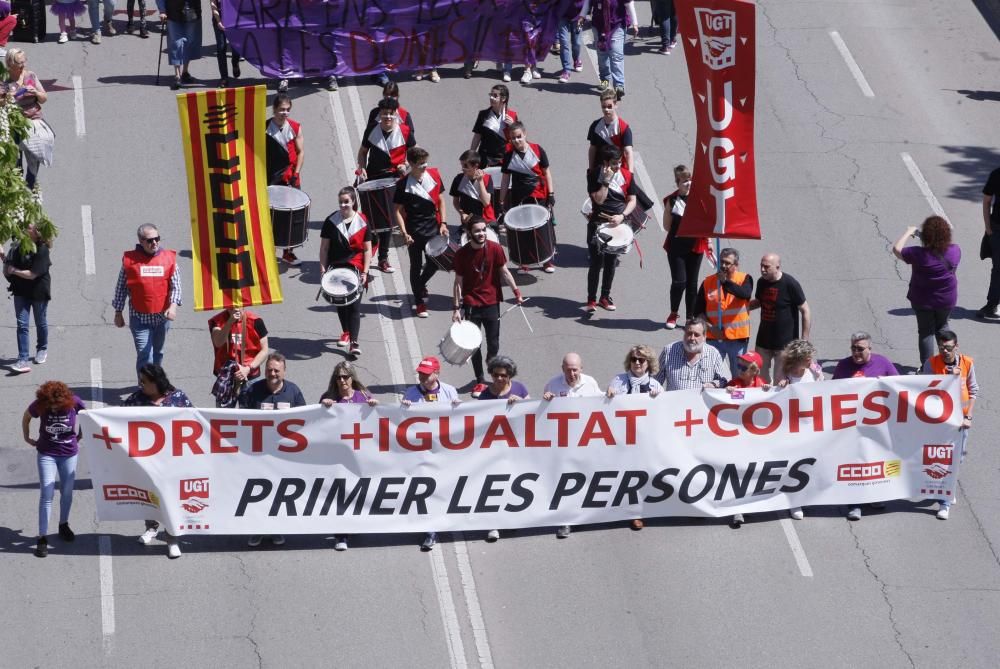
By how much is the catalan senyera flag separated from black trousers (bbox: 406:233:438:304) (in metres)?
3.57

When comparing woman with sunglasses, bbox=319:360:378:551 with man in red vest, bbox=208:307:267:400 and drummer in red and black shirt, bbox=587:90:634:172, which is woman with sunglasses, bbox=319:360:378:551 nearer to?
man in red vest, bbox=208:307:267:400

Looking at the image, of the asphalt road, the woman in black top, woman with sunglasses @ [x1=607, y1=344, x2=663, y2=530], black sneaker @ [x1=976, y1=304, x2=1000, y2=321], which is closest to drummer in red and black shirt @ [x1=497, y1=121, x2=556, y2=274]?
the asphalt road

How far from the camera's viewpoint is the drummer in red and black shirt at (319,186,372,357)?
17172 millimetres

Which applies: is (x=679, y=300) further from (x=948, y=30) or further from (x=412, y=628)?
(x=948, y=30)

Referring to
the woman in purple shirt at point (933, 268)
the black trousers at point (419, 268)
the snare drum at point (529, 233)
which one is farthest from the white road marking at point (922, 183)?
the black trousers at point (419, 268)

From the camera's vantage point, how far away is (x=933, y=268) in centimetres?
1667

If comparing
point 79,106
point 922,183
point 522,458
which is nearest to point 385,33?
point 79,106

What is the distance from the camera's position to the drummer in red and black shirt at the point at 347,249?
17.2 metres

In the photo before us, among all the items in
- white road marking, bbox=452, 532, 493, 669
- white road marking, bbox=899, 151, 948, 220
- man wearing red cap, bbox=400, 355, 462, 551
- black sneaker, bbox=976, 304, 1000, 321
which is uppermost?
white road marking, bbox=899, 151, 948, 220

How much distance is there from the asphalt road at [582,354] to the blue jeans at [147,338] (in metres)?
0.55

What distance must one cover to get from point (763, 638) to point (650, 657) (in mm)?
909

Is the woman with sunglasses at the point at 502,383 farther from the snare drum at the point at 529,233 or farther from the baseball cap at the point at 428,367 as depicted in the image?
the snare drum at the point at 529,233

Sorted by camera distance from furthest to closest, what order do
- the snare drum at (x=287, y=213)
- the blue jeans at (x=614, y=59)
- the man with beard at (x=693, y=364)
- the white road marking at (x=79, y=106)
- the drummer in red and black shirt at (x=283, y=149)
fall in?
the blue jeans at (x=614, y=59) → the white road marking at (x=79, y=106) → the drummer in red and black shirt at (x=283, y=149) → the snare drum at (x=287, y=213) → the man with beard at (x=693, y=364)

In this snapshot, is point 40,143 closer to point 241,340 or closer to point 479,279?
point 241,340
